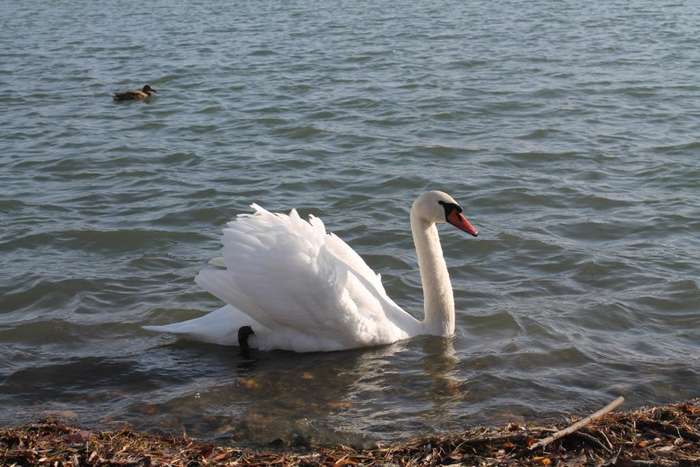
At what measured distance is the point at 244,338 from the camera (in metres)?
7.26

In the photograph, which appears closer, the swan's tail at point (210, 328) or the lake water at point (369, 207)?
the lake water at point (369, 207)

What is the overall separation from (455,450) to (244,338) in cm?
255

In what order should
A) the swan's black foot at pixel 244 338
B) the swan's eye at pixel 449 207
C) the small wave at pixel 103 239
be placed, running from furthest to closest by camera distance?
1. the small wave at pixel 103 239
2. the swan's eye at pixel 449 207
3. the swan's black foot at pixel 244 338

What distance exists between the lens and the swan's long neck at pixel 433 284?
24.6 ft

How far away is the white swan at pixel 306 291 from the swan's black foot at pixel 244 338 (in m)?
0.01

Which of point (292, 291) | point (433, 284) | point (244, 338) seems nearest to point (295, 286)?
point (292, 291)

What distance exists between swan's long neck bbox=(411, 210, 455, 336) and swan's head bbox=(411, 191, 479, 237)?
3.9 inches

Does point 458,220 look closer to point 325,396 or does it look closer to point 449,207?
point 449,207

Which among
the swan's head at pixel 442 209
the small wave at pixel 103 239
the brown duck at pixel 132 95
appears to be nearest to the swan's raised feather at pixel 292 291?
the swan's head at pixel 442 209

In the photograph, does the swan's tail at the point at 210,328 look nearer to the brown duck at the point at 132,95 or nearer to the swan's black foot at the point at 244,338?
the swan's black foot at the point at 244,338

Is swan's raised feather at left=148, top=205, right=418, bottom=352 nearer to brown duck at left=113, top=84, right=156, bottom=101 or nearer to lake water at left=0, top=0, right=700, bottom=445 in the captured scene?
lake water at left=0, top=0, right=700, bottom=445

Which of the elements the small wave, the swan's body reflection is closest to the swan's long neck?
the swan's body reflection

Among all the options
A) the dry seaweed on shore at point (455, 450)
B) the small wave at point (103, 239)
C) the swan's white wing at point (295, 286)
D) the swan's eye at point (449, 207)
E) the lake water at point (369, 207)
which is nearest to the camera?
the dry seaweed on shore at point (455, 450)

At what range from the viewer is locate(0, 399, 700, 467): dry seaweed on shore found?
4.88 m
